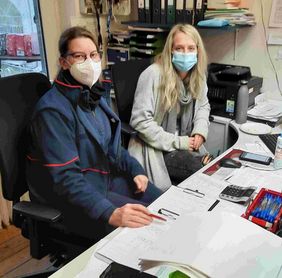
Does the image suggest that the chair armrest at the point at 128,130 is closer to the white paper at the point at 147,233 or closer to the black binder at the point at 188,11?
the white paper at the point at 147,233

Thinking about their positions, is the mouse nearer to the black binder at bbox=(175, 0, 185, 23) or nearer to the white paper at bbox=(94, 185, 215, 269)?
the white paper at bbox=(94, 185, 215, 269)

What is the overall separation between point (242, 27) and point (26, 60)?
1569mm

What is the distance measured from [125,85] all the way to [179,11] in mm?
689

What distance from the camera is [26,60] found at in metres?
2.46

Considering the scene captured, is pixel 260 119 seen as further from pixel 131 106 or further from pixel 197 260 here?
pixel 197 260

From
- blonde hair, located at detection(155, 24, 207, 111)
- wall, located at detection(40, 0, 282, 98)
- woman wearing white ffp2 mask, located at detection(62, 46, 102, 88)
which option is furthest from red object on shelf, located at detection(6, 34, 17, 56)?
woman wearing white ffp2 mask, located at detection(62, 46, 102, 88)

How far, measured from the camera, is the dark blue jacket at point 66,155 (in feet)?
3.99

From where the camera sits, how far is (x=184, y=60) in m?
1.86

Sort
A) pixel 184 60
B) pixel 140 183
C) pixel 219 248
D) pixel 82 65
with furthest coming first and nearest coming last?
pixel 184 60, pixel 140 183, pixel 82 65, pixel 219 248

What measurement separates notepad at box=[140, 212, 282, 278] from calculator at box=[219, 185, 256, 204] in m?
0.31

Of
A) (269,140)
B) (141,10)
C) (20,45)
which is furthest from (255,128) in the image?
(20,45)

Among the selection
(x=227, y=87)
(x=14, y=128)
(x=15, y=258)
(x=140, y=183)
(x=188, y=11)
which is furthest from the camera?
(x=188, y=11)

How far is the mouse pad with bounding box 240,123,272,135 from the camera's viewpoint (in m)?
1.84

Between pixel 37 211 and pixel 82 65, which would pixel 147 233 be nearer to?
pixel 37 211
